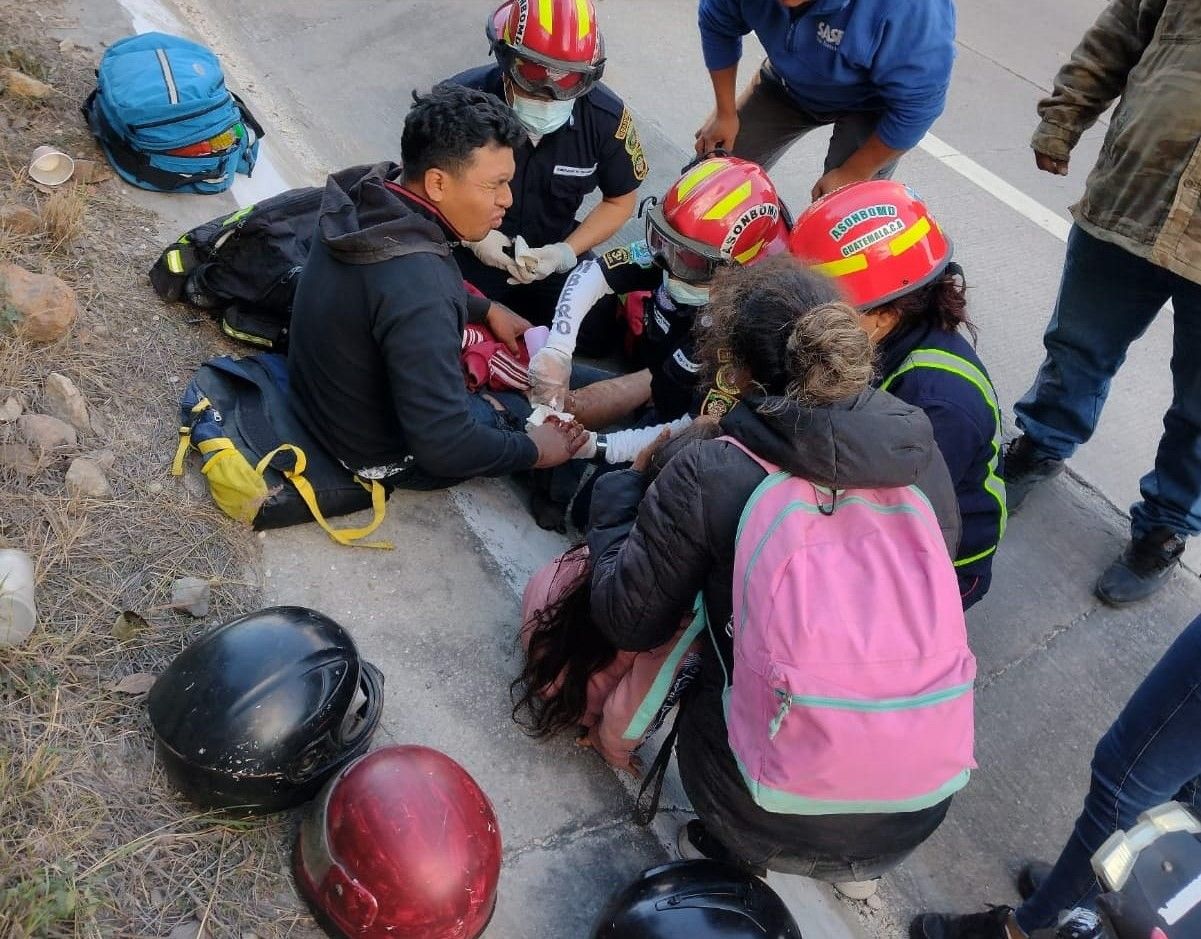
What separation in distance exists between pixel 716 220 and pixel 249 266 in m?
1.65

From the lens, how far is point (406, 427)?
2.88 meters

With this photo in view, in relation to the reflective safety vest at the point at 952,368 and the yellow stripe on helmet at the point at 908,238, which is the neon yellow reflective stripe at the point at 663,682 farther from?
the yellow stripe on helmet at the point at 908,238

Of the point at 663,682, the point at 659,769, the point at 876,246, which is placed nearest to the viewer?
the point at 663,682

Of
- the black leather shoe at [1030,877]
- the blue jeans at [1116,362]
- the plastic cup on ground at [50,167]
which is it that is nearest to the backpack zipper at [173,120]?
the plastic cup on ground at [50,167]

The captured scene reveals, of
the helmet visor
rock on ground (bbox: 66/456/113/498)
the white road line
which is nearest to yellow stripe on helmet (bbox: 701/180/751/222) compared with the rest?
the helmet visor

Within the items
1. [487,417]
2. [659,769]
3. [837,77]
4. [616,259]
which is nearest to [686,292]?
[616,259]

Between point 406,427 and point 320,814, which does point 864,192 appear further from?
point 320,814

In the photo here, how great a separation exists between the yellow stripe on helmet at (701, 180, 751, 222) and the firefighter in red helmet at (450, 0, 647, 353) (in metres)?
0.82

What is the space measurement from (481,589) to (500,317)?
3.78 ft

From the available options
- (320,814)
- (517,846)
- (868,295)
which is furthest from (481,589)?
(868,295)

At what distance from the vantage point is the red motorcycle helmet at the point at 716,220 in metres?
3.35

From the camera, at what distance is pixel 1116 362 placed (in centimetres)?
346

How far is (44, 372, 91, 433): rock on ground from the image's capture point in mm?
3100

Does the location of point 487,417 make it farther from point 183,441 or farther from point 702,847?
point 702,847
